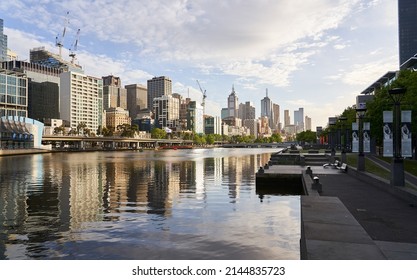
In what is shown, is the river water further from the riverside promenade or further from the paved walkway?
the paved walkway

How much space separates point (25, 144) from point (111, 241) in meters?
165

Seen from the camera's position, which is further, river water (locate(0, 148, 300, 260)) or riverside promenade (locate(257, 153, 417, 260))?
river water (locate(0, 148, 300, 260))

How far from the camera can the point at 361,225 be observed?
15.2 metres

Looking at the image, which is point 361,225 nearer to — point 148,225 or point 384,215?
point 384,215

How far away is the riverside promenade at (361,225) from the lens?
10297 millimetres

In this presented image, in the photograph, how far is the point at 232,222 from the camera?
68.6ft

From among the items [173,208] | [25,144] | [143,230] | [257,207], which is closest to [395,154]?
[257,207]

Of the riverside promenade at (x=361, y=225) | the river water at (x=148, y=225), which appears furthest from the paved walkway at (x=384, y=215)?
the river water at (x=148, y=225)

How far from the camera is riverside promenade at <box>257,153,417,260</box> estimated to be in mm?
10297

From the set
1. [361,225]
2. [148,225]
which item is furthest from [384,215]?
[148,225]

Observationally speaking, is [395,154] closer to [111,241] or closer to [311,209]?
[311,209]

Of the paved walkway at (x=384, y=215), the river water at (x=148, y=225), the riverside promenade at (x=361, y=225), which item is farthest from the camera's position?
the river water at (x=148, y=225)

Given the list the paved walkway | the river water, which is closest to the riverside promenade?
the paved walkway

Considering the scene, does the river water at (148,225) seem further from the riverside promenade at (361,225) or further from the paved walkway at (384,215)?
the paved walkway at (384,215)
